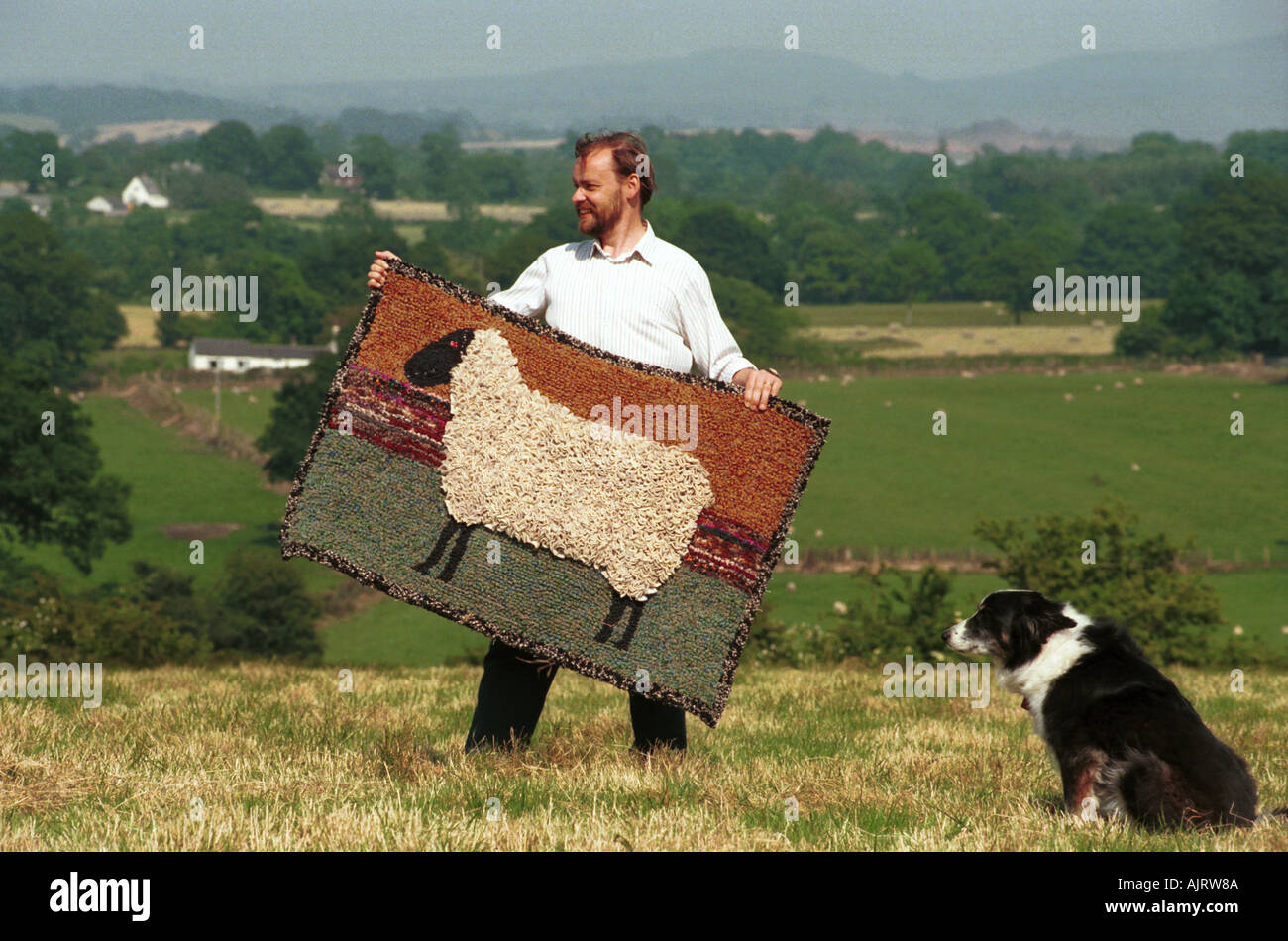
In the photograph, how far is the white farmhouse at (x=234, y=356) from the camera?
5074 inches

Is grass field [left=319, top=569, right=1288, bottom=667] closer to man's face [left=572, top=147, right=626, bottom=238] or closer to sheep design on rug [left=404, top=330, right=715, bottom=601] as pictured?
sheep design on rug [left=404, top=330, right=715, bottom=601]

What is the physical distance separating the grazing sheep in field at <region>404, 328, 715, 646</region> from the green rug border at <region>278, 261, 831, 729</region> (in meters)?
0.23

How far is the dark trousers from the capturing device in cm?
804

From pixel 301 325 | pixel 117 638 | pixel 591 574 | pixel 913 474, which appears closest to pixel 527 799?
pixel 591 574

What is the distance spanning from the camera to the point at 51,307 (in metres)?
134

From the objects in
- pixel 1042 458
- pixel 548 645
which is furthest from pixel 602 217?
pixel 1042 458

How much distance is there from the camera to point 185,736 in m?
8.88

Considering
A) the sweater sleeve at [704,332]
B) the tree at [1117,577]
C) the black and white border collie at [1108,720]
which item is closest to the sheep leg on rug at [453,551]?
the sweater sleeve at [704,332]

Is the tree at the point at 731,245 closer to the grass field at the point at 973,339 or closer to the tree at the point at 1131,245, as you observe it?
the grass field at the point at 973,339

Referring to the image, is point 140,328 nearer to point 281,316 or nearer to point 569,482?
point 281,316

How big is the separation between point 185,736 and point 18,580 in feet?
154

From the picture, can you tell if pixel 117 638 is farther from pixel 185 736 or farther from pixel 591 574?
pixel 591 574

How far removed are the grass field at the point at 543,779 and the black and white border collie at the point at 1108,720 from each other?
18 centimetres

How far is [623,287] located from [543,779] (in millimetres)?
2767
